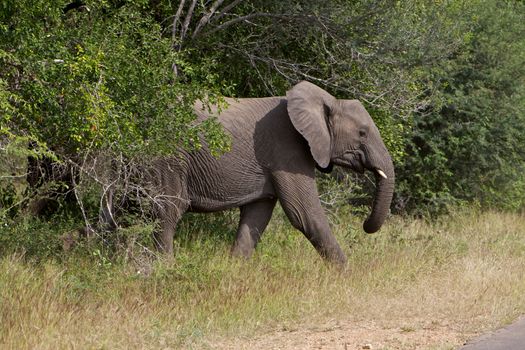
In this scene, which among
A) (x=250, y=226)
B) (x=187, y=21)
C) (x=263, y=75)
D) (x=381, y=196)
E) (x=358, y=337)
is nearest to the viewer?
(x=358, y=337)

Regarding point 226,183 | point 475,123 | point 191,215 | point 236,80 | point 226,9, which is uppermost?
point 226,9

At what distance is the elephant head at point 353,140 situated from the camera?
11883mm

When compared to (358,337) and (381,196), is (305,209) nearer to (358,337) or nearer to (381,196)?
(381,196)

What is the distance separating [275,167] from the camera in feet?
38.5

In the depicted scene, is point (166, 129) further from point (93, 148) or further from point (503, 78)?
point (503, 78)

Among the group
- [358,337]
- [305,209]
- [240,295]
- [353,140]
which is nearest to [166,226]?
[305,209]

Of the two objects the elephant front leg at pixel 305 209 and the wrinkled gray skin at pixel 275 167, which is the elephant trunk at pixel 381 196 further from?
the elephant front leg at pixel 305 209

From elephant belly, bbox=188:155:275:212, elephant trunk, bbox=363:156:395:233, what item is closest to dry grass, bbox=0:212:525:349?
elephant trunk, bbox=363:156:395:233

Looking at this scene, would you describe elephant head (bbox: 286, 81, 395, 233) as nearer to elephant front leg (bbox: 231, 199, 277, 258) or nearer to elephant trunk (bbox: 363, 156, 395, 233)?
elephant trunk (bbox: 363, 156, 395, 233)

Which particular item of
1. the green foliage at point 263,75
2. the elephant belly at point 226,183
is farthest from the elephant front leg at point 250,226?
the green foliage at point 263,75

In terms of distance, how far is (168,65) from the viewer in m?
10.4

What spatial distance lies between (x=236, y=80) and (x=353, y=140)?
2488 mm

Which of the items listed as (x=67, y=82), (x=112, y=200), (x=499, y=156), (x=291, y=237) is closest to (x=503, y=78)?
(x=499, y=156)

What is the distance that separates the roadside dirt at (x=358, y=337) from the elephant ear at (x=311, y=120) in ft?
9.90
